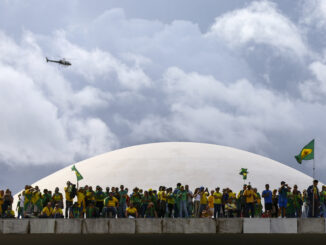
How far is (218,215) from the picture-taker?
74.9ft

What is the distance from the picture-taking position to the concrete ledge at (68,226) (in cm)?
1767

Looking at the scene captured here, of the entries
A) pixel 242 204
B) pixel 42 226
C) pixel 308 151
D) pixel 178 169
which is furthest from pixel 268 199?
pixel 178 169

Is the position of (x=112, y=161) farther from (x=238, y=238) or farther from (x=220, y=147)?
(x=238, y=238)

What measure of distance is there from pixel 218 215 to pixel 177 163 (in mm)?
24290

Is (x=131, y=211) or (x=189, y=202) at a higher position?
(x=189, y=202)

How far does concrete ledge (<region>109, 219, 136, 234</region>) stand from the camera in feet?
57.8

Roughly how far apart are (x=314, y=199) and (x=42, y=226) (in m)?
10.0

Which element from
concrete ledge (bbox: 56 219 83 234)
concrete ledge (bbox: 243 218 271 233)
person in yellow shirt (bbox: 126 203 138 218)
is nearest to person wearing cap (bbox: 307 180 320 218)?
concrete ledge (bbox: 243 218 271 233)

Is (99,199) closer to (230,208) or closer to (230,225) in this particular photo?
(230,208)

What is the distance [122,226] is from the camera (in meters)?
17.6

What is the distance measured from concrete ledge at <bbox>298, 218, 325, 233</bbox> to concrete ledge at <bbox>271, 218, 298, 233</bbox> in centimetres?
15


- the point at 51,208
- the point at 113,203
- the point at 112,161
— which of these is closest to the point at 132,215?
the point at 113,203

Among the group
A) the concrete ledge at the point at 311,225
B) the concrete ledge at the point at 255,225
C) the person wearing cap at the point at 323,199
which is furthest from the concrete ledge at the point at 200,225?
the person wearing cap at the point at 323,199

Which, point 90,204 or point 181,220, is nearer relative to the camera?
point 181,220
